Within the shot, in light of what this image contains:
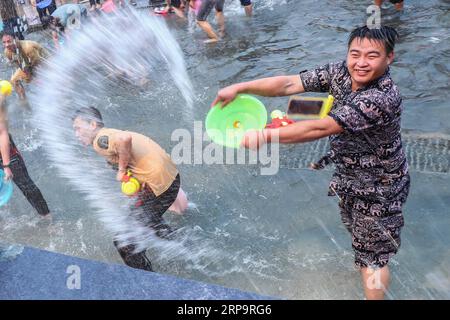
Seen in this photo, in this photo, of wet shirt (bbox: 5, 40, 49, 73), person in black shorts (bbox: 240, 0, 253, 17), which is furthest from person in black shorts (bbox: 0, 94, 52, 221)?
person in black shorts (bbox: 240, 0, 253, 17)

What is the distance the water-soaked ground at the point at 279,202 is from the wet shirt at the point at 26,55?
3.14 ft

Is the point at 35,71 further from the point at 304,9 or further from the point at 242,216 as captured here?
the point at 304,9

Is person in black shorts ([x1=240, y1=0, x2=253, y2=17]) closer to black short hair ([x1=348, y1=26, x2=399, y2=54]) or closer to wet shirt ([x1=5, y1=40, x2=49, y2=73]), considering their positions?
wet shirt ([x1=5, y1=40, x2=49, y2=73])

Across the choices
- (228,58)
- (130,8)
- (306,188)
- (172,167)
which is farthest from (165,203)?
(130,8)

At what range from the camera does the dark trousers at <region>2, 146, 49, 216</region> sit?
175 inches

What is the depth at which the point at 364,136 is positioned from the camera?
7.77ft

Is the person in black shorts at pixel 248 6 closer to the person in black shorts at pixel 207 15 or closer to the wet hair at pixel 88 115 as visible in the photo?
the person in black shorts at pixel 207 15

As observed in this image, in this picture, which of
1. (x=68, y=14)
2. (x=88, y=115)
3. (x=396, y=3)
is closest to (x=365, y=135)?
(x=88, y=115)

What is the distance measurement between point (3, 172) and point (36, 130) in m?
2.84

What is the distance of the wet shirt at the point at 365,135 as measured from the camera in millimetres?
2170

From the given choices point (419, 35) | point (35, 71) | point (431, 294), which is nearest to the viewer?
point (431, 294)

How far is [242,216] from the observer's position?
433cm

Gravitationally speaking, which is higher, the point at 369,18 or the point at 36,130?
the point at 369,18

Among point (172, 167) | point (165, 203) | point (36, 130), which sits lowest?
point (36, 130)
